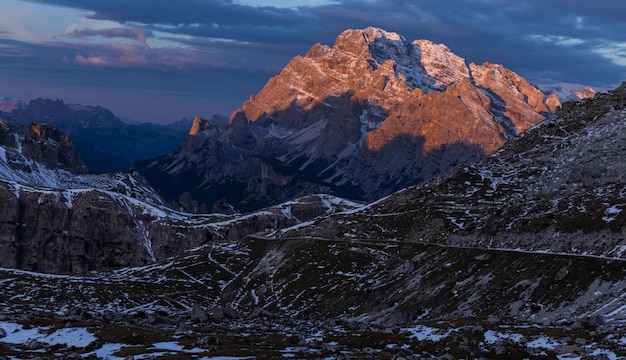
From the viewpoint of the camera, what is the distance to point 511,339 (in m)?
83.2

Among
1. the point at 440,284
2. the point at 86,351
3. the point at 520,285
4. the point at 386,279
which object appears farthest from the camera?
the point at 386,279

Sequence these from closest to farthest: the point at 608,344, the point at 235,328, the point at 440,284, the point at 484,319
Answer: the point at 608,344
the point at 484,319
the point at 235,328
the point at 440,284

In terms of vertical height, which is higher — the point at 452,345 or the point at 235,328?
the point at 452,345

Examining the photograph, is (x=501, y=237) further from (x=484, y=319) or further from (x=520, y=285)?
(x=484, y=319)

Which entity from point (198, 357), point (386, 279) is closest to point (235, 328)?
point (198, 357)

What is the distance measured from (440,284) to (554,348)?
266 feet

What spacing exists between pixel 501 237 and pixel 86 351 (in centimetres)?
10474

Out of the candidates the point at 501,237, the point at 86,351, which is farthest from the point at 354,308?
the point at 86,351

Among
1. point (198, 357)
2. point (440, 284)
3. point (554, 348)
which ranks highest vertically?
point (554, 348)

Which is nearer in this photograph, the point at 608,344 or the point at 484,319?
the point at 608,344

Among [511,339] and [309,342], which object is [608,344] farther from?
[309,342]

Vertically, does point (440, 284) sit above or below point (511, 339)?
below

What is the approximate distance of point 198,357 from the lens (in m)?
83.4

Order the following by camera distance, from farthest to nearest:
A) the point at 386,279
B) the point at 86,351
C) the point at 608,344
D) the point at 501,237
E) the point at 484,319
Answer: the point at 386,279 → the point at 501,237 → the point at 484,319 → the point at 86,351 → the point at 608,344
